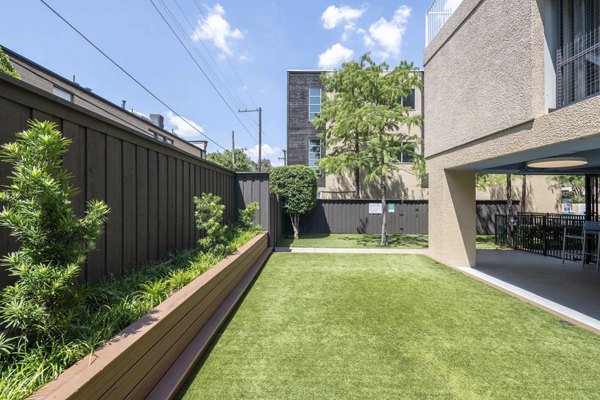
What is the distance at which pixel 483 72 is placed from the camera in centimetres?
480

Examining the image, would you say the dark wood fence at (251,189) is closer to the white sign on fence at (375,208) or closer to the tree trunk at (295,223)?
the tree trunk at (295,223)

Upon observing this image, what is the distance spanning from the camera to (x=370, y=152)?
32.1ft

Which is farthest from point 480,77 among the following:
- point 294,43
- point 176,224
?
point 294,43

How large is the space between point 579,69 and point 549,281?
12.9 ft

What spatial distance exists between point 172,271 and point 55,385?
6.24 feet

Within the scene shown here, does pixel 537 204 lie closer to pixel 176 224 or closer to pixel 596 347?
pixel 596 347

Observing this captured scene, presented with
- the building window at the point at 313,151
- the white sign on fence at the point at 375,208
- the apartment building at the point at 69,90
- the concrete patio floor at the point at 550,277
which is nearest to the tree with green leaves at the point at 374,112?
the white sign on fence at the point at 375,208

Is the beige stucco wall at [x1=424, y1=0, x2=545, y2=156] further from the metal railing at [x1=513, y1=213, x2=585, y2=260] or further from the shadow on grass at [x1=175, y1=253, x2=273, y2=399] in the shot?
the shadow on grass at [x1=175, y1=253, x2=273, y2=399]

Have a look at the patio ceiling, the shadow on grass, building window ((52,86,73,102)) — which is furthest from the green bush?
building window ((52,86,73,102))

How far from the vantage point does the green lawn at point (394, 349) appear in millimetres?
2174

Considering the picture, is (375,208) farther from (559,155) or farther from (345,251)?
→ (559,155)

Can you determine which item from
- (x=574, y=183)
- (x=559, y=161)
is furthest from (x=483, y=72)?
(x=574, y=183)

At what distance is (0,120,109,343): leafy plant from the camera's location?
1.43m

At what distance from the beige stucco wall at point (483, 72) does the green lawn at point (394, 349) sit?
281 cm
